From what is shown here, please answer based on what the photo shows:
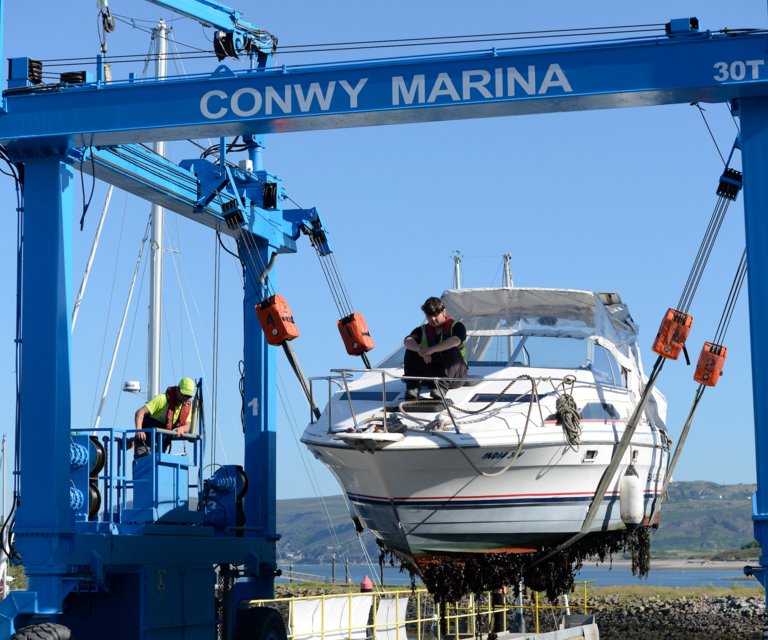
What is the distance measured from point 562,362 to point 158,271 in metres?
10.8

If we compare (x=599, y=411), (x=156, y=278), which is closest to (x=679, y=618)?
(x=156, y=278)

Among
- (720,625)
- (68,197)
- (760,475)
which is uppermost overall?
(68,197)

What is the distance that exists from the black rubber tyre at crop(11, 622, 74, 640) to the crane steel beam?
182 inches

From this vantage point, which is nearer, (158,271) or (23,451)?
(23,451)

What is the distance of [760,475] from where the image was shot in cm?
1012

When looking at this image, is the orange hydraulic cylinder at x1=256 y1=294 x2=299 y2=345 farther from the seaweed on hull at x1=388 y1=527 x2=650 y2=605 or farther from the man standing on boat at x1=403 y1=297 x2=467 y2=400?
the seaweed on hull at x1=388 y1=527 x2=650 y2=605

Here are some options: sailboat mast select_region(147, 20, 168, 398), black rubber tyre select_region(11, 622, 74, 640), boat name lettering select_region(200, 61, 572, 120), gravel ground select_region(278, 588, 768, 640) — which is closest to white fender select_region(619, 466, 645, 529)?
boat name lettering select_region(200, 61, 572, 120)

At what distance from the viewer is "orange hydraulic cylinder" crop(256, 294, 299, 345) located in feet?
43.5

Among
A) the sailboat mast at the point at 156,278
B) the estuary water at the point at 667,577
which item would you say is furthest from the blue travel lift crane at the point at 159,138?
the estuary water at the point at 667,577

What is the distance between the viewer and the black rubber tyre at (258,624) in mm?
13953

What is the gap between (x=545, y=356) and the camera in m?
13.7

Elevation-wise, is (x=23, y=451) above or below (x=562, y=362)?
below

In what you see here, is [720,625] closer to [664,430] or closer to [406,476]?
[664,430]

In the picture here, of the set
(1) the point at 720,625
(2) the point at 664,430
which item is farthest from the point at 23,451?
(1) the point at 720,625
